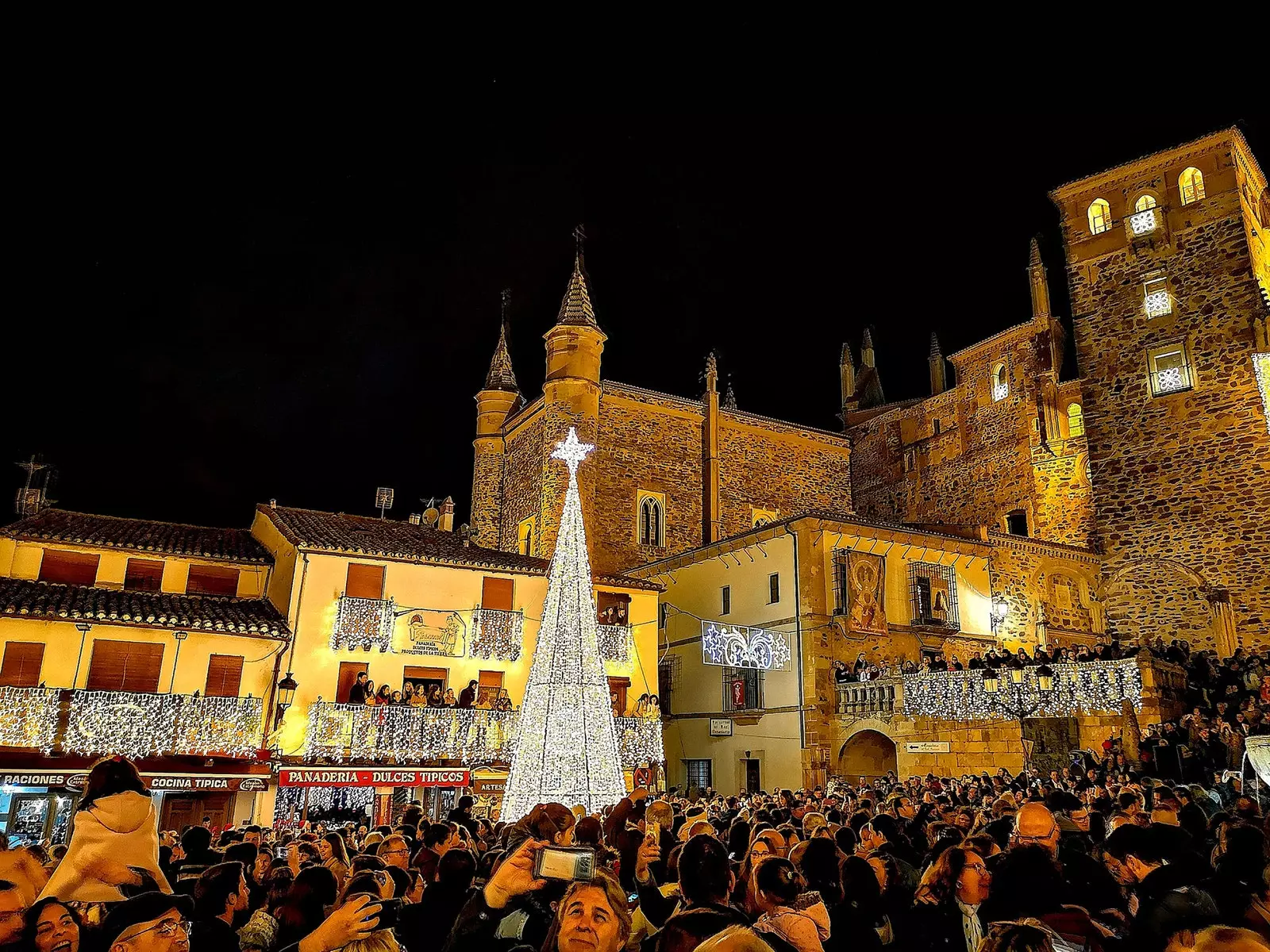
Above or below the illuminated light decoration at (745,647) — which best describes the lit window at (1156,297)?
above

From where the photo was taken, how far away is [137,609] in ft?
71.6

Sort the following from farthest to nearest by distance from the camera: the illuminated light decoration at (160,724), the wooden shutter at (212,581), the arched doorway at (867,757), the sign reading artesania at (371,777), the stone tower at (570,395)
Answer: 1. the stone tower at (570,395)
2. the arched doorway at (867,757)
3. the wooden shutter at (212,581)
4. the sign reading artesania at (371,777)
5. the illuminated light decoration at (160,724)

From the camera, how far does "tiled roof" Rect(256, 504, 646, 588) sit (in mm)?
24594

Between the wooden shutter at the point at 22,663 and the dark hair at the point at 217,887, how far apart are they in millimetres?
18440

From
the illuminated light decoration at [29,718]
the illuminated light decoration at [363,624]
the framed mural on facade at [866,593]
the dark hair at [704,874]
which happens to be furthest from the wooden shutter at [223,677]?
the dark hair at [704,874]

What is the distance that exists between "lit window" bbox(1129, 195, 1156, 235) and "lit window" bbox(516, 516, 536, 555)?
21949 millimetres

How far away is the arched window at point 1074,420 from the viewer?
34.6 meters

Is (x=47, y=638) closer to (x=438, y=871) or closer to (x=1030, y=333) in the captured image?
(x=438, y=871)

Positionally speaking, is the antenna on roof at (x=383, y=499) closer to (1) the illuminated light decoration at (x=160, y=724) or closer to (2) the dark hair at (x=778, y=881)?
(1) the illuminated light decoration at (x=160, y=724)

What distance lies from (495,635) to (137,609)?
27.8ft

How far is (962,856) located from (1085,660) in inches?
685

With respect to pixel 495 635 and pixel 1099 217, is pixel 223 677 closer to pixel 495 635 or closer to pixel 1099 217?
pixel 495 635

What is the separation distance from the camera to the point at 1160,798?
9.35 m

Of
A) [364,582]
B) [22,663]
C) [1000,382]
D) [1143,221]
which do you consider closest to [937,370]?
[1000,382]
